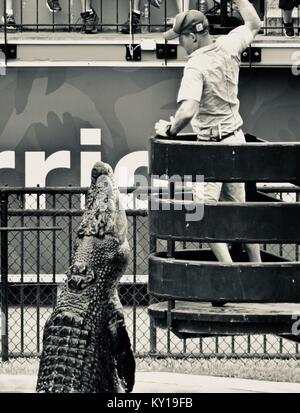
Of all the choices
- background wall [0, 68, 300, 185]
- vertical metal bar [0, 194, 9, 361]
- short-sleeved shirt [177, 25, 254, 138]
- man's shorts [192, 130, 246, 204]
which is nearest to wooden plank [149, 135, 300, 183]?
man's shorts [192, 130, 246, 204]

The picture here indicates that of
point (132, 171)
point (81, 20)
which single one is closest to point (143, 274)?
point (132, 171)

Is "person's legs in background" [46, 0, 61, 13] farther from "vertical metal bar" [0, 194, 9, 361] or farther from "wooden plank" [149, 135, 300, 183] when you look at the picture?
"wooden plank" [149, 135, 300, 183]

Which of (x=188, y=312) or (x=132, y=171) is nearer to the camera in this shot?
(x=188, y=312)

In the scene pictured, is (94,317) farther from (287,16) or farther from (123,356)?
(287,16)

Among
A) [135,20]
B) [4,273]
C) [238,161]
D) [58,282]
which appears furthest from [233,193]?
[135,20]

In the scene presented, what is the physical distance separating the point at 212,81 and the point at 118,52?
6.12 meters

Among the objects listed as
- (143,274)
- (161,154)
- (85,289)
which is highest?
(161,154)

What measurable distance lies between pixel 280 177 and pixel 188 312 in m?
0.90

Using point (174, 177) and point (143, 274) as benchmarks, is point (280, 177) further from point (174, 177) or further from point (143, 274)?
point (143, 274)

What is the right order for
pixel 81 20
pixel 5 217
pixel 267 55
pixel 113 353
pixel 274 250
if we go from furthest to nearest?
pixel 81 20, pixel 267 55, pixel 274 250, pixel 5 217, pixel 113 353

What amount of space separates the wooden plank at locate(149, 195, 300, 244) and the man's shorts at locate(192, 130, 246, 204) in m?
0.69

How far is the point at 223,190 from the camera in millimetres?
10711

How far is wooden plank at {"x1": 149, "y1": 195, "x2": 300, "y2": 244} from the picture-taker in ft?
29.9

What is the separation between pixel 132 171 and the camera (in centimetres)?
1588
